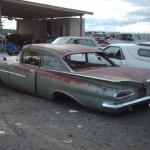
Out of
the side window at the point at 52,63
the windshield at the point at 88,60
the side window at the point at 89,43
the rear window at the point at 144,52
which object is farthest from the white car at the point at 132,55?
the side window at the point at 89,43

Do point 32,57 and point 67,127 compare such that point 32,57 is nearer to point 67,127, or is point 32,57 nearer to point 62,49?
point 62,49

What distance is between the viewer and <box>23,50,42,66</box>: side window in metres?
8.29

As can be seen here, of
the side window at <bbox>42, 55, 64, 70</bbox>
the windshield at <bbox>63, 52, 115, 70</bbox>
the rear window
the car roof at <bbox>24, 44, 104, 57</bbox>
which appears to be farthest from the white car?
A: the side window at <bbox>42, 55, 64, 70</bbox>

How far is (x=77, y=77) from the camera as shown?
6.97 metres

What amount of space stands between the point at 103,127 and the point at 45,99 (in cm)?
242

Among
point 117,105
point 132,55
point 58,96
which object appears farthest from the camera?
point 132,55

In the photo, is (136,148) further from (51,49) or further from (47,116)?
(51,49)

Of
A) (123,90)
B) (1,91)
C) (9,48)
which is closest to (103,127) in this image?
(123,90)

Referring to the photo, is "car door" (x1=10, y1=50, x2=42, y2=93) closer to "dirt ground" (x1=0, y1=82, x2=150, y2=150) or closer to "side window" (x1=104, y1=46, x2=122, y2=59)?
"dirt ground" (x1=0, y1=82, x2=150, y2=150)

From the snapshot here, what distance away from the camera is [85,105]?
6.89 metres

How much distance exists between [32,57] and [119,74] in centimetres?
252

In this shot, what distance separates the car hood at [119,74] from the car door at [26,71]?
5.08ft

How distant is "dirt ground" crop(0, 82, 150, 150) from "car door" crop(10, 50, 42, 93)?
1.40 feet

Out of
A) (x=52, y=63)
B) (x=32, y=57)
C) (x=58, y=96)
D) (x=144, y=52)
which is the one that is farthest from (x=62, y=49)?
(x=144, y=52)
